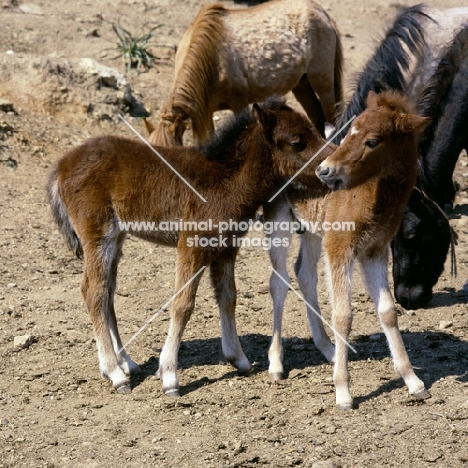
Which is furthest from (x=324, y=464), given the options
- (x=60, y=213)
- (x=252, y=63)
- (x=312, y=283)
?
(x=252, y=63)

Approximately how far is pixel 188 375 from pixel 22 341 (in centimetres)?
137

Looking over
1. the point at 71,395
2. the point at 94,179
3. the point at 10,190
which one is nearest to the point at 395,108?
the point at 94,179

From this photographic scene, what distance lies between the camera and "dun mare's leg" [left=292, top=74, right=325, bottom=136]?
1108 centimetres

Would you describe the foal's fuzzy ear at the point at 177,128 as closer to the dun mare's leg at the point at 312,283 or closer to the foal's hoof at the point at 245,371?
the dun mare's leg at the point at 312,283

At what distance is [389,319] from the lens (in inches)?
218

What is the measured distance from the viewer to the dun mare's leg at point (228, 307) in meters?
5.94

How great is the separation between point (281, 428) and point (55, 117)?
22.0ft

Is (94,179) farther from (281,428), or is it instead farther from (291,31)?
(291,31)

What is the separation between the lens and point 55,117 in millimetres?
10828

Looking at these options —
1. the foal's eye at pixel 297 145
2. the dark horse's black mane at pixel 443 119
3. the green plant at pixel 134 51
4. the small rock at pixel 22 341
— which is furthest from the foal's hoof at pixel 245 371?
the green plant at pixel 134 51

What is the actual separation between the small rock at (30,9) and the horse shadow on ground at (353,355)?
890 centimetres

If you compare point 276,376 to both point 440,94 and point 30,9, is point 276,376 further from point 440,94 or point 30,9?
point 30,9

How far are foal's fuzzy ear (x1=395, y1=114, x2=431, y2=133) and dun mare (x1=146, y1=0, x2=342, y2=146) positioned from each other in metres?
4.32

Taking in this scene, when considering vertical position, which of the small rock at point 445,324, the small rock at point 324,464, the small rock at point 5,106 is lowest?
the small rock at point 5,106
